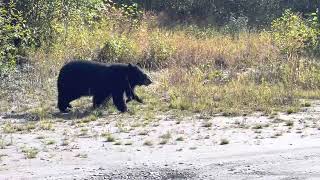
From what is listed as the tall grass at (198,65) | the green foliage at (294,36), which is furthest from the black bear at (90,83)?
the green foliage at (294,36)

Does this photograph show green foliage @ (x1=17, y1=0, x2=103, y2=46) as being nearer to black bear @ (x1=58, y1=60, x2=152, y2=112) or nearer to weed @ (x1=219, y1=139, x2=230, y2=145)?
black bear @ (x1=58, y1=60, x2=152, y2=112)

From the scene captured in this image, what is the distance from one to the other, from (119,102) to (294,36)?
305 inches

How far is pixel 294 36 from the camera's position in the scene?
62.8ft

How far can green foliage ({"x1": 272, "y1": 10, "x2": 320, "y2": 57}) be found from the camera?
1887cm

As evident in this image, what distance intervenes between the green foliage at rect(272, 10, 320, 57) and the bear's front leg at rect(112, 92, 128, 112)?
673 centimetres

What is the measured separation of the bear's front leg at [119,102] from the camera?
1312 centimetres

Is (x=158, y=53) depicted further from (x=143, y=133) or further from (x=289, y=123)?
(x=143, y=133)

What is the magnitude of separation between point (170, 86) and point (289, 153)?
6397mm

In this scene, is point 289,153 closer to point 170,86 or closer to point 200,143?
point 200,143

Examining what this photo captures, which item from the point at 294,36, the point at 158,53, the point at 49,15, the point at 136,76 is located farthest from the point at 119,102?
the point at 294,36

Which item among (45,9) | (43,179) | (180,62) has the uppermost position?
(45,9)

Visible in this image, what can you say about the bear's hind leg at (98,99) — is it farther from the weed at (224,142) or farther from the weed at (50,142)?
the weed at (224,142)

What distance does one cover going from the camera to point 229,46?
2042cm

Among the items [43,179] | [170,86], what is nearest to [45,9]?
[170,86]
